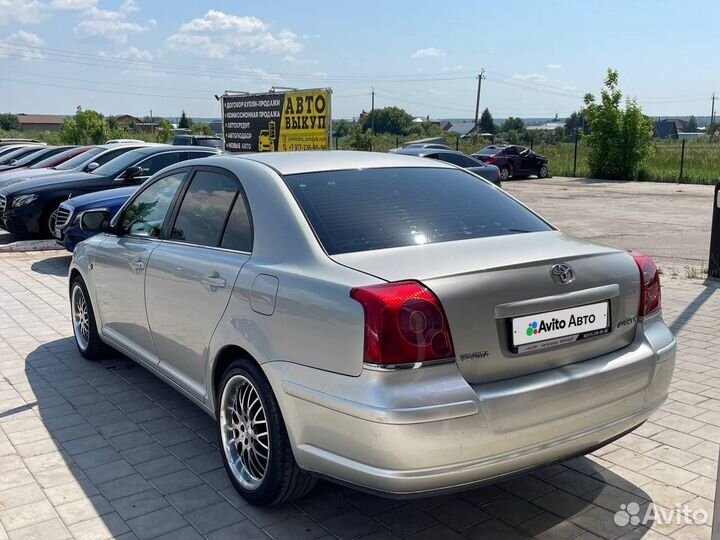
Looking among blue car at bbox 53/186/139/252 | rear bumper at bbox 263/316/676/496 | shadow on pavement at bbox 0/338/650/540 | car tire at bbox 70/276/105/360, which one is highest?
blue car at bbox 53/186/139/252

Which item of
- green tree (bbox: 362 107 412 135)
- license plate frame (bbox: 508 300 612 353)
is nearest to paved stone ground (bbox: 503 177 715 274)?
license plate frame (bbox: 508 300 612 353)

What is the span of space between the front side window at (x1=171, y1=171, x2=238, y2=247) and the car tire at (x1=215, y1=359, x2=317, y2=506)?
840 mm

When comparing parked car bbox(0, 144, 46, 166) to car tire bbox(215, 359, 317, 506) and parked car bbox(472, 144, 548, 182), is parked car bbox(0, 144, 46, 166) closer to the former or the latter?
parked car bbox(472, 144, 548, 182)

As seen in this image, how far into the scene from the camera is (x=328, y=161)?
4.05m

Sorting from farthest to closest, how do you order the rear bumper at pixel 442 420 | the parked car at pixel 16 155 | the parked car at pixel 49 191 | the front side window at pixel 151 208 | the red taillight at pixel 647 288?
the parked car at pixel 16 155 → the parked car at pixel 49 191 → the front side window at pixel 151 208 → the red taillight at pixel 647 288 → the rear bumper at pixel 442 420

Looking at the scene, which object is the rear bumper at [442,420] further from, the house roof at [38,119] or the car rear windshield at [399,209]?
the house roof at [38,119]

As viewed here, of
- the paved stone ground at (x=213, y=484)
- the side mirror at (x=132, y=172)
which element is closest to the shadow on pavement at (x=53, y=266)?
the side mirror at (x=132, y=172)

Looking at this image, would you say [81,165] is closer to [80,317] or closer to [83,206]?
[83,206]

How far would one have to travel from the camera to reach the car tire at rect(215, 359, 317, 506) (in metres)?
3.27

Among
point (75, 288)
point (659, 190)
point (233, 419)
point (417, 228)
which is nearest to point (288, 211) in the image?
point (417, 228)

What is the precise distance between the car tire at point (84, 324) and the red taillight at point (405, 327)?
11.9 feet

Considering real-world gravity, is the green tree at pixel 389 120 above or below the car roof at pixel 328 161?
above

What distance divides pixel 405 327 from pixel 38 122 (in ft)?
506

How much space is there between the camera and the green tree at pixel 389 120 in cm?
10012
